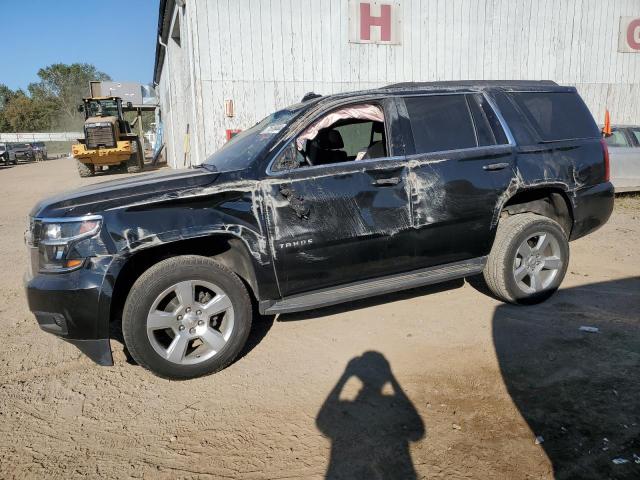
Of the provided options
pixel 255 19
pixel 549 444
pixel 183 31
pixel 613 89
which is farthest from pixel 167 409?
Answer: pixel 613 89

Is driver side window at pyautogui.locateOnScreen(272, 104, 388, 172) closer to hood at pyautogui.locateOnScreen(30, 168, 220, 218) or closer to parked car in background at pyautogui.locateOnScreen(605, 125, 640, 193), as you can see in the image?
hood at pyautogui.locateOnScreen(30, 168, 220, 218)

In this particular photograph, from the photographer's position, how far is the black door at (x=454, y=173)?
375cm

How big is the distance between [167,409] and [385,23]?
1153cm

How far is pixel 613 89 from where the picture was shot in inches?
562

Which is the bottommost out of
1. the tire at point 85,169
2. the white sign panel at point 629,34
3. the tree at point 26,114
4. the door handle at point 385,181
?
the tire at point 85,169

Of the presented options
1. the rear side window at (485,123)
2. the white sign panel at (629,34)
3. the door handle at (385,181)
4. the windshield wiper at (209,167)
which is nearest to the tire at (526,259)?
the rear side window at (485,123)

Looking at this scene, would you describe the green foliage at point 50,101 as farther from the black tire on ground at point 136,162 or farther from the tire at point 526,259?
the tire at point 526,259

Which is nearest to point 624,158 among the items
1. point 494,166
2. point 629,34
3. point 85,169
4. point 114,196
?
point 494,166

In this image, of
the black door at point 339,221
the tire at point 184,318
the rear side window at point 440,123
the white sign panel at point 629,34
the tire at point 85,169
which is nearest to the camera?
the tire at point 184,318

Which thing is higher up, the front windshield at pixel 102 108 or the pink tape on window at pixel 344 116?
the front windshield at pixel 102 108

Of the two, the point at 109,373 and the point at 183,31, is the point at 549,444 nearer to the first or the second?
the point at 109,373

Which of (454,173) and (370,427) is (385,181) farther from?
(370,427)

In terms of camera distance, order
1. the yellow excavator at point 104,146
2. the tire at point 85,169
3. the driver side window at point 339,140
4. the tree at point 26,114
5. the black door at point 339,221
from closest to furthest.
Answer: the black door at point 339,221 < the driver side window at point 339,140 < the yellow excavator at point 104,146 < the tire at point 85,169 < the tree at point 26,114

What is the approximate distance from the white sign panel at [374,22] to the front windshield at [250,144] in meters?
8.93
